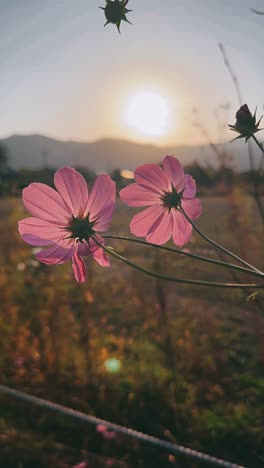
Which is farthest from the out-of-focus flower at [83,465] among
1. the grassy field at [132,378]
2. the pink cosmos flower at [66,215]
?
the pink cosmos flower at [66,215]

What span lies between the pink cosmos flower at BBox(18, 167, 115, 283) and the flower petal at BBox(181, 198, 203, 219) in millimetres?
82

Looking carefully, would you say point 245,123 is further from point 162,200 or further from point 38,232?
point 38,232

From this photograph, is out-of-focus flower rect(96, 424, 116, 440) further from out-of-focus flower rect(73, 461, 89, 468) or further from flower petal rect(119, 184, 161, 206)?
flower petal rect(119, 184, 161, 206)

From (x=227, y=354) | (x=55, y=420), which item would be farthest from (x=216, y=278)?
(x=55, y=420)

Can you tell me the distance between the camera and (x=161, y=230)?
1.66 ft

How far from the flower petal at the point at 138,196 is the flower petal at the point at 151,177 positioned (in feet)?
0.04

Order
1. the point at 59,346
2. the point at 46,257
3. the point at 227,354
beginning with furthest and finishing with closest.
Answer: the point at 227,354 < the point at 59,346 < the point at 46,257

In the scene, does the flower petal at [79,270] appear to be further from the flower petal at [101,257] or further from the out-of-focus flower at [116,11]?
the out-of-focus flower at [116,11]

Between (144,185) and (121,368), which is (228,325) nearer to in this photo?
(121,368)

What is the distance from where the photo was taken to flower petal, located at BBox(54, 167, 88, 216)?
1.58 feet

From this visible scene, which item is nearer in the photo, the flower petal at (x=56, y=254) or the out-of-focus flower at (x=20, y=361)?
the flower petal at (x=56, y=254)

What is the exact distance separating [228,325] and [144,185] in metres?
2.61

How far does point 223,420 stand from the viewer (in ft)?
6.03

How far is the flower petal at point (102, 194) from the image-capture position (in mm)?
456
